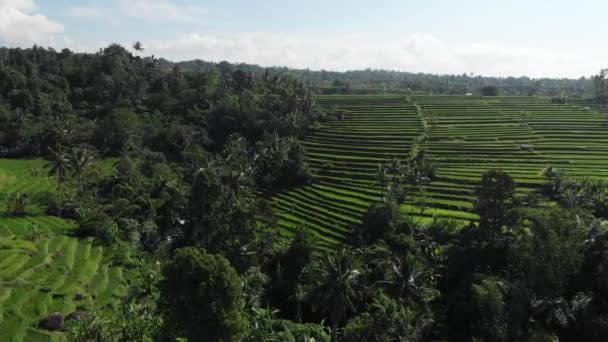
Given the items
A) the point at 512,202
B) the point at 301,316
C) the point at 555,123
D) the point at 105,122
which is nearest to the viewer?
the point at 301,316

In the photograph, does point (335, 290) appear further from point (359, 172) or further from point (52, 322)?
point (359, 172)

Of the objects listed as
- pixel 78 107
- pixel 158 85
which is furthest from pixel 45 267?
pixel 158 85

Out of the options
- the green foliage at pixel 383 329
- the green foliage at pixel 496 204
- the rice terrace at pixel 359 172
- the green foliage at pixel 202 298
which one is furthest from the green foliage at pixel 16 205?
the green foliage at pixel 496 204

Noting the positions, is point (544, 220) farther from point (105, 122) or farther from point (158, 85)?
point (158, 85)

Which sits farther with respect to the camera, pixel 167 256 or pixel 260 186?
pixel 260 186

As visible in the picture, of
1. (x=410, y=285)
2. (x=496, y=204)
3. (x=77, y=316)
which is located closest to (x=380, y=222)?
(x=496, y=204)

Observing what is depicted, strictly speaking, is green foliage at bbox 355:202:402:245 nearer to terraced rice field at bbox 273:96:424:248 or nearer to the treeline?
the treeline

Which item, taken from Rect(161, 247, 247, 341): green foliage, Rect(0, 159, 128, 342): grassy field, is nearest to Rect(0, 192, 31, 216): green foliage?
Rect(0, 159, 128, 342): grassy field
